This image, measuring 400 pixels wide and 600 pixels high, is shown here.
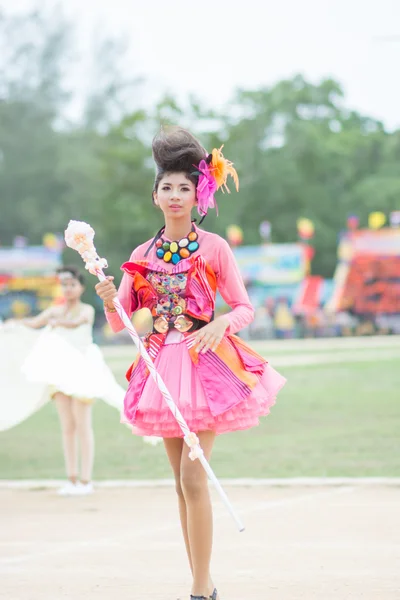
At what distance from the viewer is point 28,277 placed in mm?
57344

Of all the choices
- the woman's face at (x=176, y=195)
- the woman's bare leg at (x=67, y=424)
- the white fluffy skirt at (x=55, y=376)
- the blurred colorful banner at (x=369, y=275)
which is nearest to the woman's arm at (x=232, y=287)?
the woman's face at (x=176, y=195)

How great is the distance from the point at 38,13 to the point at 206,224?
17.5 m

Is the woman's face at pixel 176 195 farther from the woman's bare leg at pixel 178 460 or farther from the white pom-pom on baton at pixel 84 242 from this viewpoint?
the woman's bare leg at pixel 178 460

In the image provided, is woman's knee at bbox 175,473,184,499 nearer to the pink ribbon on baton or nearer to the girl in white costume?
the pink ribbon on baton

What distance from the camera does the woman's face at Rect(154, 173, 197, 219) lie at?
5.04 m

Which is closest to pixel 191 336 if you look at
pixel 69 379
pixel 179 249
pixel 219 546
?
pixel 179 249

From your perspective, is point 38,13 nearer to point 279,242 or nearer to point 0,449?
point 279,242

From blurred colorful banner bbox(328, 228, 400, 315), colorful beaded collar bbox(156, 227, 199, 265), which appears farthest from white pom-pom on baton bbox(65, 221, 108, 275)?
blurred colorful banner bbox(328, 228, 400, 315)

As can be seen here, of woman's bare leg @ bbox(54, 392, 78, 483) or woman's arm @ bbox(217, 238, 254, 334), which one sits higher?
woman's arm @ bbox(217, 238, 254, 334)

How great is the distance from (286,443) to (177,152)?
8339 mm

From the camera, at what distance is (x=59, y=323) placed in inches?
390

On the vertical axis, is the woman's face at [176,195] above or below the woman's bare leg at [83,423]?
above

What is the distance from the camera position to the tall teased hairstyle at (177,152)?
5.04 meters

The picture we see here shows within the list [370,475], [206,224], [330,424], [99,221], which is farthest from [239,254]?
[370,475]
